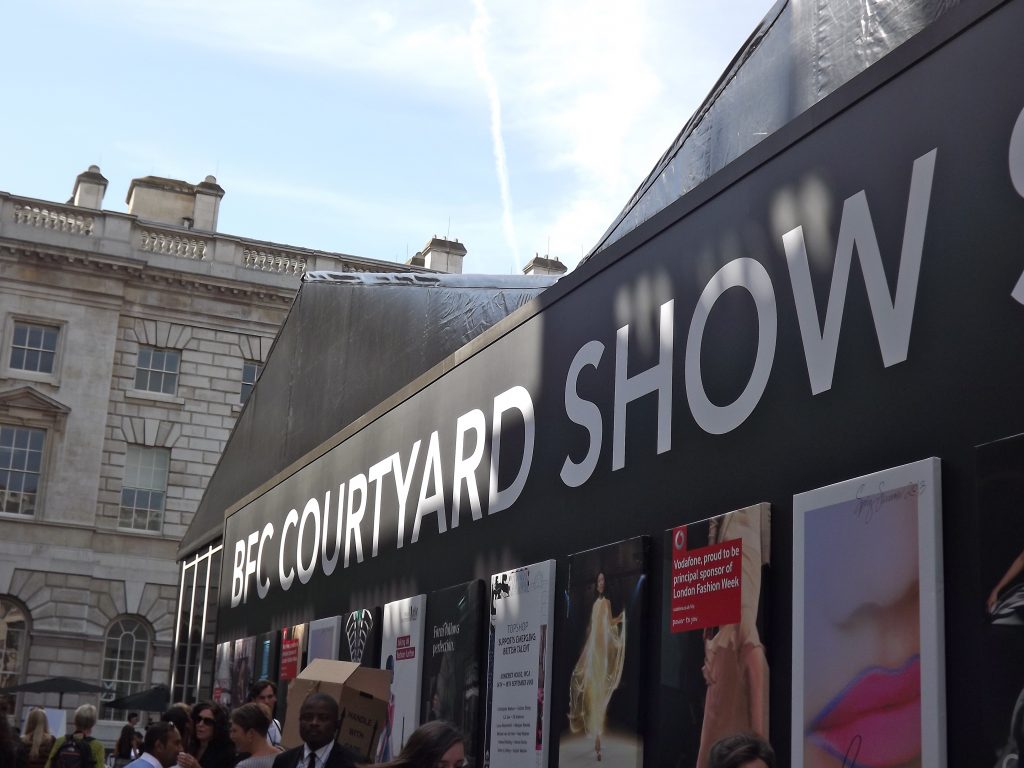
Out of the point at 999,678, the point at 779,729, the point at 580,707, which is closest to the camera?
the point at 999,678

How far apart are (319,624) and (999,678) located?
892 cm

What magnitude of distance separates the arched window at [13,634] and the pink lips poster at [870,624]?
108 feet

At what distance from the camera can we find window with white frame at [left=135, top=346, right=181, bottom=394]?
37.5 meters

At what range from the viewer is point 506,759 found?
817 cm

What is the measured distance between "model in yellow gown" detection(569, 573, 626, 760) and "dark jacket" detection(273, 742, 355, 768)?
5.12ft

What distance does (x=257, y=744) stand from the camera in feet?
24.2

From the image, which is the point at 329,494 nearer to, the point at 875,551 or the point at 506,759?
the point at 506,759

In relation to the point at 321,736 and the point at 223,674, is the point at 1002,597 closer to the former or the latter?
the point at 321,736

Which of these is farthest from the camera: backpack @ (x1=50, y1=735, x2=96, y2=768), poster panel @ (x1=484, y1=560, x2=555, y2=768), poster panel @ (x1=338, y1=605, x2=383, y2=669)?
backpack @ (x1=50, y1=735, x2=96, y2=768)

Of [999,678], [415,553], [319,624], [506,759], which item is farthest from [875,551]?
[319,624]

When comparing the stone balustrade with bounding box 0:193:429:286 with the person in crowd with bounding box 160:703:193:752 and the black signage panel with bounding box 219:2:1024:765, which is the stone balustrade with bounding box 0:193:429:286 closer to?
the person in crowd with bounding box 160:703:193:752

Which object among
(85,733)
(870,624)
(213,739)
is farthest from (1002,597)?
(85,733)

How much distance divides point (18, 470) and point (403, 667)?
2819 centimetres

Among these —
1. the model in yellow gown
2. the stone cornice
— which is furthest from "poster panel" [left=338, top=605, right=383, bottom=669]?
the stone cornice
